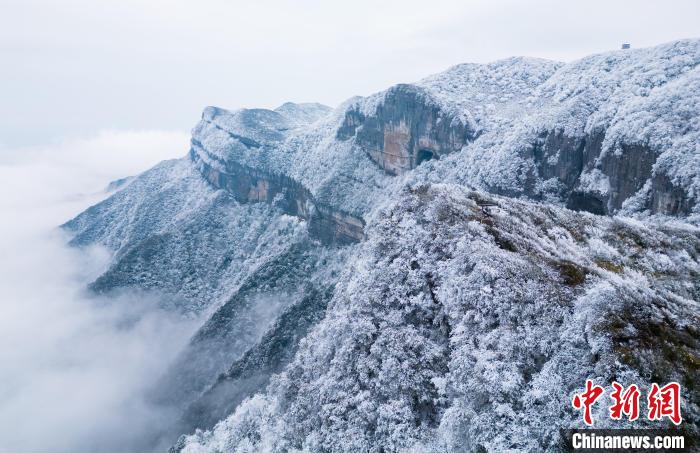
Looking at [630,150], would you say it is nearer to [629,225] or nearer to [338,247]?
[629,225]

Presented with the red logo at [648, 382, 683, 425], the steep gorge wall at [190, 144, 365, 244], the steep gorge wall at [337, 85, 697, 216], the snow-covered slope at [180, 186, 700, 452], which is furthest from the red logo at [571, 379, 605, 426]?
the steep gorge wall at [190, 144, 365, 244]

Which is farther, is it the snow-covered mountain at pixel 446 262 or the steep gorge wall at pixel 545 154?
the steep gorge wall at pixel 545 154

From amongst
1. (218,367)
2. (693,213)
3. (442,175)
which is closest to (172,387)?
(218,367)

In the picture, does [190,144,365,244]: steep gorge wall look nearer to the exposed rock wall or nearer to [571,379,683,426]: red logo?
the exposed rock wall

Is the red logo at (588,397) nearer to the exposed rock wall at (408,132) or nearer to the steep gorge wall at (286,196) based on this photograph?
the steep gorge wall at (286,196)

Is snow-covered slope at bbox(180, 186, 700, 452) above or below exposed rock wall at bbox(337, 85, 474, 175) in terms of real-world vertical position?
below

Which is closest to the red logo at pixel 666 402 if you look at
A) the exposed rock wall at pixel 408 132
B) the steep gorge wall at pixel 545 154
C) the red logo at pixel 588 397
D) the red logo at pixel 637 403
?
the red logo at pixel 637 403

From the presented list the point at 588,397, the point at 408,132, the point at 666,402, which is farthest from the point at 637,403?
the point at 408,132
